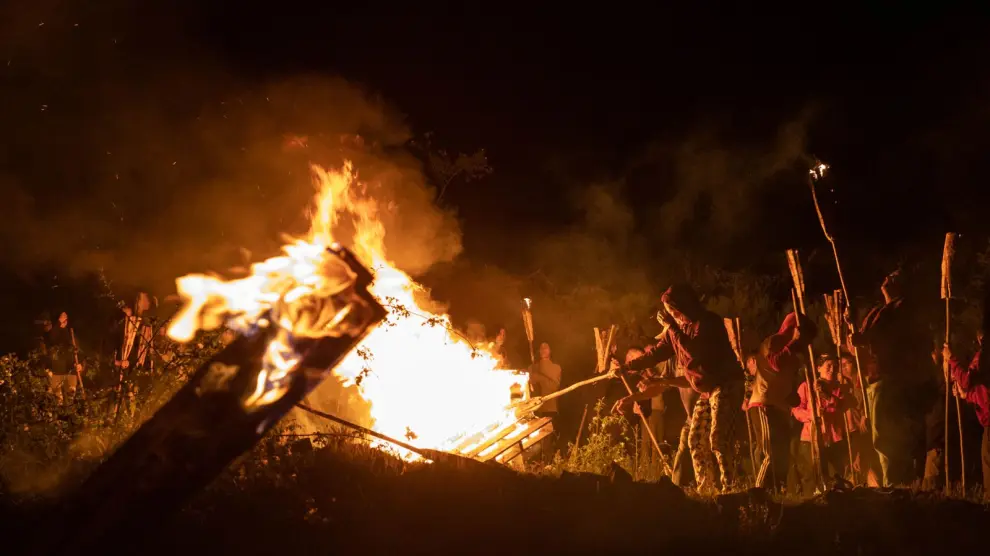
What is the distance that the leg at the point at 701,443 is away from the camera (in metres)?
8.49

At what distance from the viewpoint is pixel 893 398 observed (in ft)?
30.8

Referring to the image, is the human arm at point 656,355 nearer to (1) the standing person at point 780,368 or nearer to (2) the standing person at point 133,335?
(1) the standing person at point 780,368

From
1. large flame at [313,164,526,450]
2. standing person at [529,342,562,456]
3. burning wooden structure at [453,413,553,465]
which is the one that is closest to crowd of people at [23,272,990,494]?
large flame at [313,164,526,450]

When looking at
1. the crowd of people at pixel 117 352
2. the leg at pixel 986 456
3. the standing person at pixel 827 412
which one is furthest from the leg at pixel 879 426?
the crowd of people at pixel 117 352

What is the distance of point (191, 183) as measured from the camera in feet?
35.9

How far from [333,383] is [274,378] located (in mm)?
6126

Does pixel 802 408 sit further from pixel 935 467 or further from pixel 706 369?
pixel 706 369

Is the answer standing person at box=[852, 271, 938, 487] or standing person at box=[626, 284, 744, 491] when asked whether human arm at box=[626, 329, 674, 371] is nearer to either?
standing person at box=[626, 284, 744, 491]

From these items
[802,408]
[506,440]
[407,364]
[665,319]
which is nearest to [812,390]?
[802,408]

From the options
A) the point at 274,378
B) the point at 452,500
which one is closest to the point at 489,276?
the point at 452,500

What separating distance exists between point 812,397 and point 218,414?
22.7ft

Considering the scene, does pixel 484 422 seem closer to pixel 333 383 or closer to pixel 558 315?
pixel 333 383

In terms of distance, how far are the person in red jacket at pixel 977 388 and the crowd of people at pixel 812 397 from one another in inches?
0.4

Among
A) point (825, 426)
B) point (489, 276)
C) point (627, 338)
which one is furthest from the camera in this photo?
point (489, 276)
